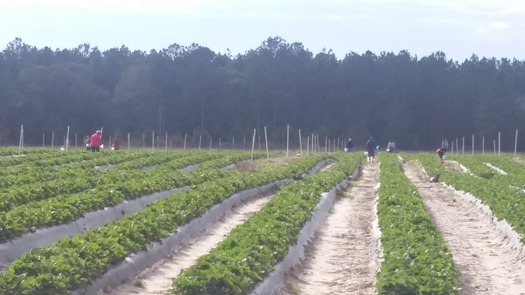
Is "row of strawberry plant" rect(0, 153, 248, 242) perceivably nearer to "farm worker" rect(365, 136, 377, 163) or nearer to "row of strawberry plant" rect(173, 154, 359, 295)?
"row of strawberry plant" rect(173, 154, 359, 295)

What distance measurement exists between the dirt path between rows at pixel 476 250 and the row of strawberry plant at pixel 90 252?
4.97 m

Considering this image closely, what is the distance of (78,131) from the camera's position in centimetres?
9338

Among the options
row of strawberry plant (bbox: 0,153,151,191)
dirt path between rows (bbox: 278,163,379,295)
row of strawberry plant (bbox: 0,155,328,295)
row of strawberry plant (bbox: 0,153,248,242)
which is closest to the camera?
row of strawberry plant (bbox: 0,155,328,295)

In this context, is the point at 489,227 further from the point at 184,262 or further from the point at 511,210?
the point at 184,262

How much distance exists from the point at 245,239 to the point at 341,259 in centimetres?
262

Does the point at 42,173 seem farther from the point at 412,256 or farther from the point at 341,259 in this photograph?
the point at 412,256

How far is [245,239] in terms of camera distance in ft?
44.8

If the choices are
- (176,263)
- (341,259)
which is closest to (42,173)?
(176,263)

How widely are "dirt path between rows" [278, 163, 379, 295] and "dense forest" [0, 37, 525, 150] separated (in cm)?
7029

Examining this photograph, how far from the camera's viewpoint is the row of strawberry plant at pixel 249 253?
10.6 m

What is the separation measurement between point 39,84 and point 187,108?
17.9m

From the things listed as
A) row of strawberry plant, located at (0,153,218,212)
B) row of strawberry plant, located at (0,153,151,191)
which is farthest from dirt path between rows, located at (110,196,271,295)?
row of strawberry plant, located at (0,153,151,191)

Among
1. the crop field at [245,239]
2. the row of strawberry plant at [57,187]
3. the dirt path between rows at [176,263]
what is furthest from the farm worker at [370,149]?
the dirt path between rows at [176,263]

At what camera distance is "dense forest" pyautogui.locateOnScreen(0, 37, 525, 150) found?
93562mm
